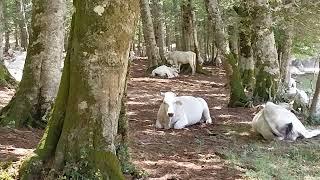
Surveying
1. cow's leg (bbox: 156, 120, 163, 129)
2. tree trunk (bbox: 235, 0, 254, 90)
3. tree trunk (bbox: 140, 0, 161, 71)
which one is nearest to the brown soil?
cow's leg (bbox: 156, 120, 163, 129)

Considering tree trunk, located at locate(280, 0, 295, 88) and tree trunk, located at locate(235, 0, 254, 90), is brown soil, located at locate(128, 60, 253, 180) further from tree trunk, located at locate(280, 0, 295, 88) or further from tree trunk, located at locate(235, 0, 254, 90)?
tree trunk, located at locate(280, 0, 295, 88)

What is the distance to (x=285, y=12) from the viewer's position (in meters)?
12.9

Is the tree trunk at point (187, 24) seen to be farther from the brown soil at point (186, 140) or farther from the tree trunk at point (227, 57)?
the tree trunk at point (227, 57)

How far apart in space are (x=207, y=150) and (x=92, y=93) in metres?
3.97

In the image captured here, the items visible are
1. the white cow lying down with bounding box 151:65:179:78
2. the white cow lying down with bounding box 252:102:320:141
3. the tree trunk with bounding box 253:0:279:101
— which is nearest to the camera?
the white cow lying down with bounding box 252:102:320:141

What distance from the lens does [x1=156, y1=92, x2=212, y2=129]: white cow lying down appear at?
1044 cm

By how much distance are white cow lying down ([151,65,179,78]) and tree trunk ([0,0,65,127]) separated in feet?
44.0

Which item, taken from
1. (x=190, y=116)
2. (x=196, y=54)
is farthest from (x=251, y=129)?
(x=196, y=54)

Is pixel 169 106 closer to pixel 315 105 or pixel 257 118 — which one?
pixel 257 118

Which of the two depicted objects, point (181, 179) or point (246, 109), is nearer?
point (181, 179)

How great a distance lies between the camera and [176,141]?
29.8ft

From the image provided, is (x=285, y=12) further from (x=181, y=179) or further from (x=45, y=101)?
(x=181, y=179)

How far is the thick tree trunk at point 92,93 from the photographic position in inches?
186

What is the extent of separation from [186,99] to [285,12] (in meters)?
3.81
